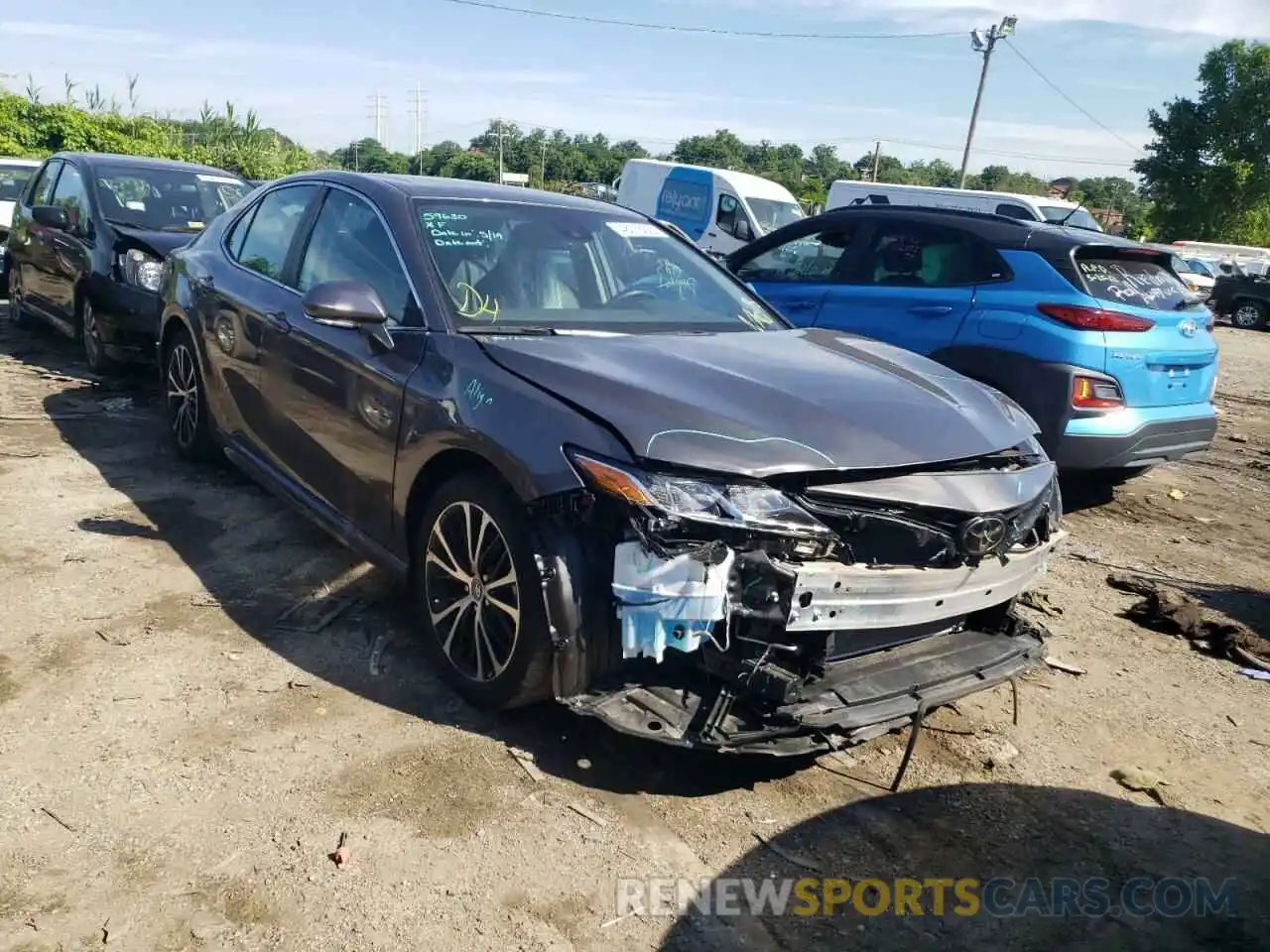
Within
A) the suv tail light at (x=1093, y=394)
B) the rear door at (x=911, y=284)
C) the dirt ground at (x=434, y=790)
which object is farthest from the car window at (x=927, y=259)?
the dirt ground at (x=434, y=790)

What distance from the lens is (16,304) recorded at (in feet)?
30.8

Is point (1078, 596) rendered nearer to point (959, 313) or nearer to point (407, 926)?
point (959, 313)

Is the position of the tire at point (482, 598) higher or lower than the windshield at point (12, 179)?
lower

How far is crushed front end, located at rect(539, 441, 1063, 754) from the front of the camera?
8.84 feet

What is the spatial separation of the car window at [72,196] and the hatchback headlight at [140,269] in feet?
2.27

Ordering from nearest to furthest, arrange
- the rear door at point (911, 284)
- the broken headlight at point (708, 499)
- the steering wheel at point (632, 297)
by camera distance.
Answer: the broken headlight at point (708, 499) < the steering wheel at point (632, 297) < the rear door at point (911, 284)

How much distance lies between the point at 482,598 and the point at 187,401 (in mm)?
3138

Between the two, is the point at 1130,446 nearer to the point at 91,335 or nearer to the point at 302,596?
the point at 302,596

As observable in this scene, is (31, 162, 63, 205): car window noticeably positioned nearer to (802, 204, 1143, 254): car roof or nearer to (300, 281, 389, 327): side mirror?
(300, 281, 389, 327): side mirror

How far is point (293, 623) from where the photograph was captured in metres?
3.96

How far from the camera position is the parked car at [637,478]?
107 inches

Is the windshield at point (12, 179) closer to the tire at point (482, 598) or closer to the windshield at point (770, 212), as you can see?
the windshield at point (770, 212)

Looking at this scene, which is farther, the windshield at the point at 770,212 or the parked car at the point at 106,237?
the windshield at the point at 770,212

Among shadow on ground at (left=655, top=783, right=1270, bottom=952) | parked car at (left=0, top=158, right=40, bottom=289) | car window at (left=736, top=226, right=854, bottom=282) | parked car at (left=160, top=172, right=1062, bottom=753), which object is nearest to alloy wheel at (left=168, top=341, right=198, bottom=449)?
parked car at (left=160, top=172, right=1062, bottom=753)
